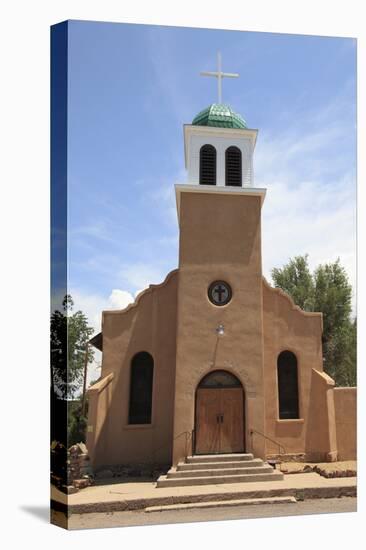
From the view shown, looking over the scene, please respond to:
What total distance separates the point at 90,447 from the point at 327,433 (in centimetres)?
713

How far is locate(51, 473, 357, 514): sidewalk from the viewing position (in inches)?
423

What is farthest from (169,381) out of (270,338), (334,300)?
(334,300)

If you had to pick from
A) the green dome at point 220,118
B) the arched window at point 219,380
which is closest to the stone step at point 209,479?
the arched window at point 219,380

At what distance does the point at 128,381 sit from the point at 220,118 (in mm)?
8874

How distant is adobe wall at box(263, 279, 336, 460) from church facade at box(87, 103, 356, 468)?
3 cm

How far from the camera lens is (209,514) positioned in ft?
36.3

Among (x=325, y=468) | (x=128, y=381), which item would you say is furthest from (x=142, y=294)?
(x=325, y=468)

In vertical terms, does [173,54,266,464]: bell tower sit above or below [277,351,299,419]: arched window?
above

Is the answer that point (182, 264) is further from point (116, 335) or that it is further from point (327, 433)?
point (327, 433)

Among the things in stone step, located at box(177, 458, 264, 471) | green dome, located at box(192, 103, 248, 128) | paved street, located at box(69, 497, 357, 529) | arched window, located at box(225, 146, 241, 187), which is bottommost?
paved street, located at box(69, 497, 357, 529)

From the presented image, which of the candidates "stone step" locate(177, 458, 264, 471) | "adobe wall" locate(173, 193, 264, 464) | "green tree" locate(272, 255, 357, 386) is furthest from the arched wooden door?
"green tree" locate(272, 255, 357, 386)

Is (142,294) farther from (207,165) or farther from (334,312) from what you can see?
(334,312)

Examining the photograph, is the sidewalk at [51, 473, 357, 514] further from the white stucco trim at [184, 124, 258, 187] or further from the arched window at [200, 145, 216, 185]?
the arched window at [200, 145, 216, 185]

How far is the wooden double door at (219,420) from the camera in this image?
13.4 metres
